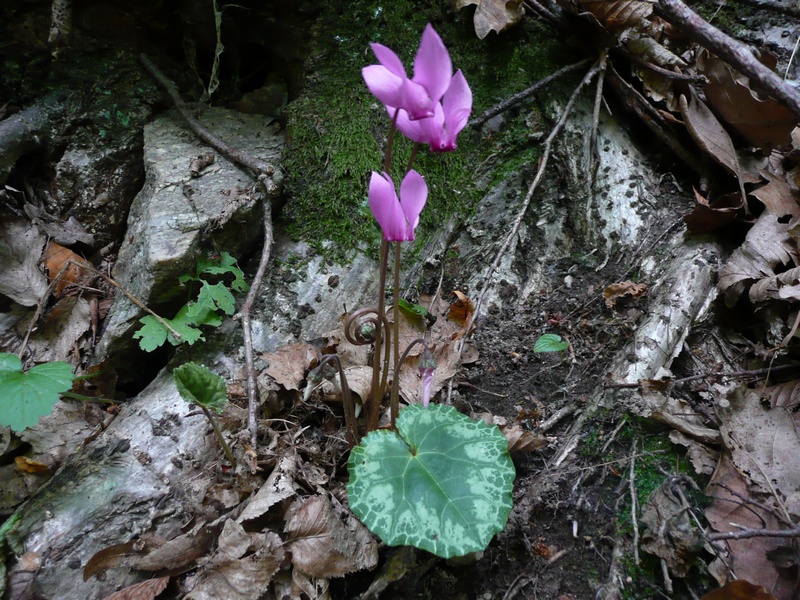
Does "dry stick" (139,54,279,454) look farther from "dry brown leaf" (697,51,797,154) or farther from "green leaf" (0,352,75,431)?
"dry brown leaf" (697,51,797,154)

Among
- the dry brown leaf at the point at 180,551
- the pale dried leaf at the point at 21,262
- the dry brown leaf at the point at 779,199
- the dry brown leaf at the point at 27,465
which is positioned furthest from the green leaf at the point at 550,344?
the pale dried leaf at the point at 21,262

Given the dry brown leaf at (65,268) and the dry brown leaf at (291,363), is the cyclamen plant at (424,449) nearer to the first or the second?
the dry brown leaf at (291,363)

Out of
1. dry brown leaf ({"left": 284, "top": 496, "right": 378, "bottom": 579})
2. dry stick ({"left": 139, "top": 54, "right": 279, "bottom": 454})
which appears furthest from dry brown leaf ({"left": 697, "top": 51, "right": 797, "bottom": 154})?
dry brown leaf ({"left": 284, "top": 496, "right": 378, "bottom": 579})

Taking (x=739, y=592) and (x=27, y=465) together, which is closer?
(x=739, y=592)

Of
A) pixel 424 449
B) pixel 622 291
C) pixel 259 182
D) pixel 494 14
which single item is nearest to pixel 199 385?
pixel 424 449

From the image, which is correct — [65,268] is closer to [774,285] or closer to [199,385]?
[199,385]

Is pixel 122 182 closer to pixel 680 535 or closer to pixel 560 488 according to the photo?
pixel 560 488
